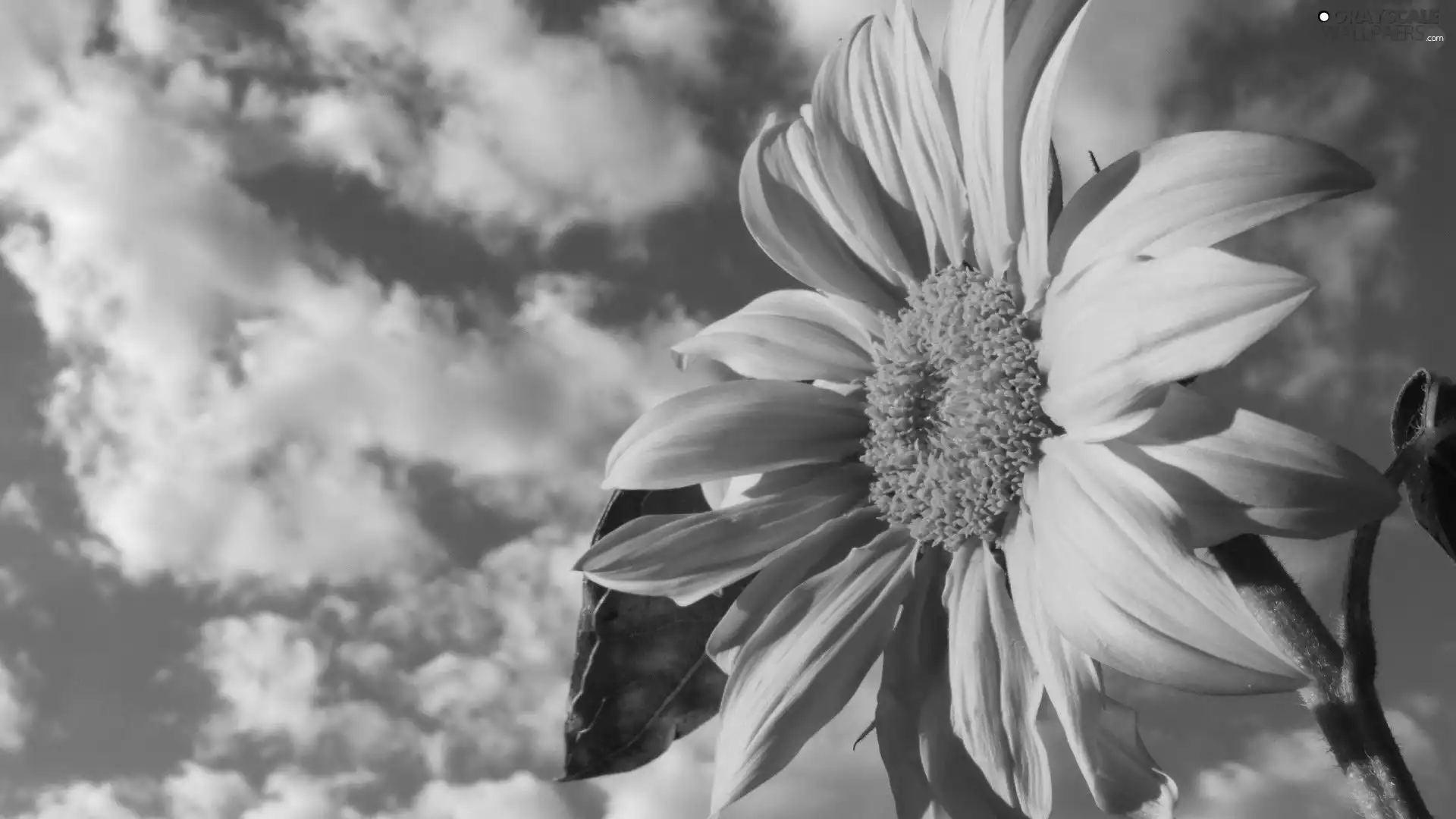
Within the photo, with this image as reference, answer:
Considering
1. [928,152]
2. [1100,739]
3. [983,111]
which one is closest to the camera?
[1100,739]

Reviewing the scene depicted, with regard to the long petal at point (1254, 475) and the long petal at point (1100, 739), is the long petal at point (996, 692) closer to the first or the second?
the long petal at point (1100, 739)

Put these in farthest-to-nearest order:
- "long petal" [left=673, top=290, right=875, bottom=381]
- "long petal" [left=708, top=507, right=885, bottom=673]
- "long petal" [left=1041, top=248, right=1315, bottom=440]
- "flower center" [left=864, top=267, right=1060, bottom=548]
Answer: "long petal" [left=673, top=290, right=875, bottom=381], "long petal" [left=708, top=507, right=885, bottom=673], "flower center" [left=864, top=267, right=1060, bottom=548], "long petal" [left=1041, top=248, right=1315, bottom=440]

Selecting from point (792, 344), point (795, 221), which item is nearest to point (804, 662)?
point (792, 344)

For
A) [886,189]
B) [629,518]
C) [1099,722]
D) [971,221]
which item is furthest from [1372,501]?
[629,518]

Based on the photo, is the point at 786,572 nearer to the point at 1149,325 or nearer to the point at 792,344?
the point at 792,344

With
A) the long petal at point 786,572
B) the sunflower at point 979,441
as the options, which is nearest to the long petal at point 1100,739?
the sunflower at point 979,441

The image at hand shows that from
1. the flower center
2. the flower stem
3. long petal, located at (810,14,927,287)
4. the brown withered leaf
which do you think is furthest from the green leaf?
the brown withered leaf

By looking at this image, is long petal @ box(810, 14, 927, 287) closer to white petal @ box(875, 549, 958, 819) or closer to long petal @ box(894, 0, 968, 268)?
long petal @ box(894, 0, 968, 268)
